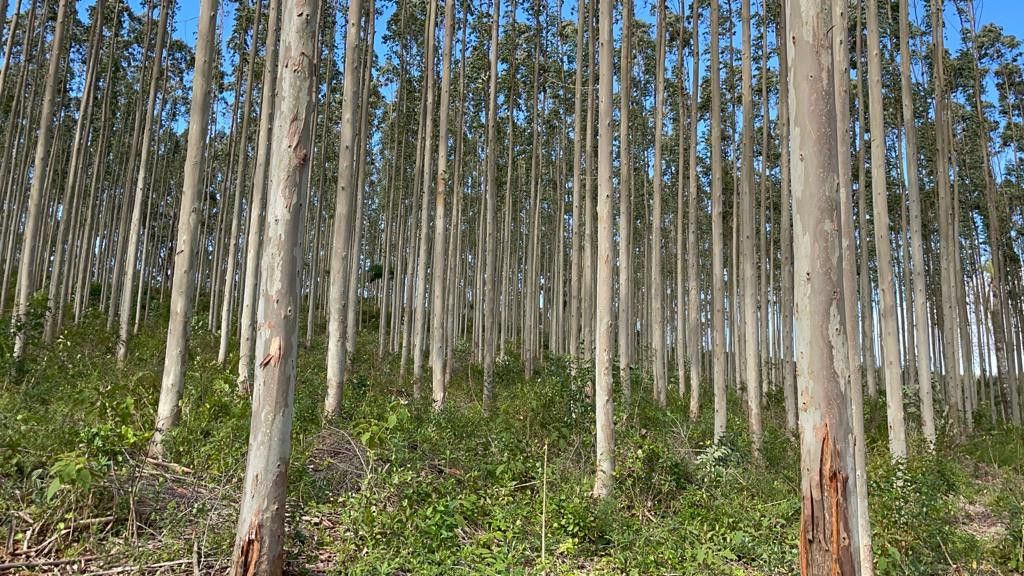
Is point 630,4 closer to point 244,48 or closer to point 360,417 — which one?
point 360,417

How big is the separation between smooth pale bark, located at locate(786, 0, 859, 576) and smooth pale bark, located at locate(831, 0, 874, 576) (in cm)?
63

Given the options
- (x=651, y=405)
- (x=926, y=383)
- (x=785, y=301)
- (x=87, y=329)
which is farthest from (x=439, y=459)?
(x=785, y=301)

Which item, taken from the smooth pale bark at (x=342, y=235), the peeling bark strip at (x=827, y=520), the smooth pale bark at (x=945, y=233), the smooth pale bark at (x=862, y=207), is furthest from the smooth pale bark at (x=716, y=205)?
the smooth pale bark at (x=945, y=233)

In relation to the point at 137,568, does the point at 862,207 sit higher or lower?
higher

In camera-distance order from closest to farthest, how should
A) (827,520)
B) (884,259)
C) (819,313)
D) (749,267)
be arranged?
(827,520)
(819,313)
(884,259)
(749,267)

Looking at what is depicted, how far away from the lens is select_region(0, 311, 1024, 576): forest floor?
13.1ft

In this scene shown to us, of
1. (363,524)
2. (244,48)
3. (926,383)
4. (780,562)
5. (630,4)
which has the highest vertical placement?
(244,48)

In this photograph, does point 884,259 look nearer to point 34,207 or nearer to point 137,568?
point 137,568

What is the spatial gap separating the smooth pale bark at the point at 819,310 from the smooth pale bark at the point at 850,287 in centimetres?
63

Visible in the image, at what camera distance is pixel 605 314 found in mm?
6273

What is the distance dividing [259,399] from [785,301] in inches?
572

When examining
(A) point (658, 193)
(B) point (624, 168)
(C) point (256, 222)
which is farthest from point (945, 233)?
(C) point (256, 222)

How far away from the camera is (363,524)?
459 centimetres

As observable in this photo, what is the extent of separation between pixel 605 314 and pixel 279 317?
Answer: 11.8ft
